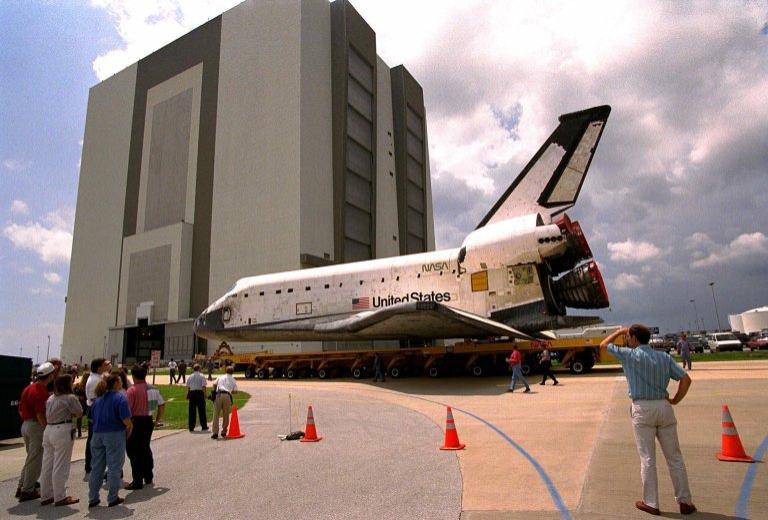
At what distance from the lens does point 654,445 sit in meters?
4.11

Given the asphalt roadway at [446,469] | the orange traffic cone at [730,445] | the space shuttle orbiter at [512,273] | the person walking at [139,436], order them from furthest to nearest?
the space shuttle orbiter at [512,273]
the person walking at [139,436]
the orange traffic cone at [730,445]
the asphalt roadway at [446,469]

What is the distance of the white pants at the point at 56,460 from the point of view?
5.23 m

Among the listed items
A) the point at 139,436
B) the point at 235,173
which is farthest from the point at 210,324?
the point at 235,173

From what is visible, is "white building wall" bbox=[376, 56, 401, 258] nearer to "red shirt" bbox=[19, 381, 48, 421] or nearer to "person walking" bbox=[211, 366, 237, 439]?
"person walking" bbox=[211, 366, 237, 439]

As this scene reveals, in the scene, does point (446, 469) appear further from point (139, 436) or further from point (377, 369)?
point (377, 369)

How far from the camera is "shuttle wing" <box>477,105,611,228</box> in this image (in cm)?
1767

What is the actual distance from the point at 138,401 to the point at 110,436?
976mm

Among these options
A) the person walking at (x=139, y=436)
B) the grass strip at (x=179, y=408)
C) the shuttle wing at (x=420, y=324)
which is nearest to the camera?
the person walking at (x=139, y=436)

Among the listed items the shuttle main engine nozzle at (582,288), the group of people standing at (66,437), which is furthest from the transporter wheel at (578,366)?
the group of people standing at (66,437)

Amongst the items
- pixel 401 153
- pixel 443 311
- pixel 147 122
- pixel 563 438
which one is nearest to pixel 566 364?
pixel 443 311

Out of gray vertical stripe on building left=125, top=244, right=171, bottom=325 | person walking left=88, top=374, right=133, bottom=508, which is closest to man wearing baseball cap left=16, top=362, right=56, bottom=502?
person walking left=88, top=374, right=133, bottom=508

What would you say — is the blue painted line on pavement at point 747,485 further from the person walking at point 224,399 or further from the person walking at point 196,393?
the person walking at point 196,393

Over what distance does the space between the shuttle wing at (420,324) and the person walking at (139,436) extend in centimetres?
971

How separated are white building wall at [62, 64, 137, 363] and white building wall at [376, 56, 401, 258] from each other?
28.6 metres
